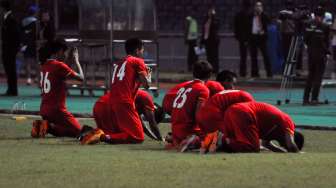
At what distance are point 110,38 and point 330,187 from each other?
15.6 metres

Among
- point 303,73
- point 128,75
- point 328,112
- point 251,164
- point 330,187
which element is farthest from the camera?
point 303,73

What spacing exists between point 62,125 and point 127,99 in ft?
4.15

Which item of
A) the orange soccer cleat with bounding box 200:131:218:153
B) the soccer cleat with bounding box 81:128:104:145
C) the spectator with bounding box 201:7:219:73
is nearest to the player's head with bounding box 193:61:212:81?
the orange soccer cleat with bounding box 200:131:218:153

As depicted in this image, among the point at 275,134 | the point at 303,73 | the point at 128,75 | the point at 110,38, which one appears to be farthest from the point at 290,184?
the point at 303,73

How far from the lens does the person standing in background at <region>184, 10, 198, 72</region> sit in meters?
39.1

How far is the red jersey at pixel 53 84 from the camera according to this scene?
18.6 m

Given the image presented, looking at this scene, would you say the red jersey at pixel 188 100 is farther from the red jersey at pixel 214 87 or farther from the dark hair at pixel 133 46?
the dark hair at pixel 133 46

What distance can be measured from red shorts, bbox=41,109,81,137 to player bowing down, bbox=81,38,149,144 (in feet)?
2.32

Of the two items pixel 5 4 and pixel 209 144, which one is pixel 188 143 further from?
pixel 5 4

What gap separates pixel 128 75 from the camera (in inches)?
709

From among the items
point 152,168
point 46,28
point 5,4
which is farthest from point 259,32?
point 152,168

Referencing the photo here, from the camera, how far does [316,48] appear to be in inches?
995

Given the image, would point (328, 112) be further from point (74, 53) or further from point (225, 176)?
point (225, 176)

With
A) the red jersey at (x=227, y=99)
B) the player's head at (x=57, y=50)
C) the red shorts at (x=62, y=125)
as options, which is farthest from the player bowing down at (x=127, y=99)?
the red jersey at (x=227, y=99)
